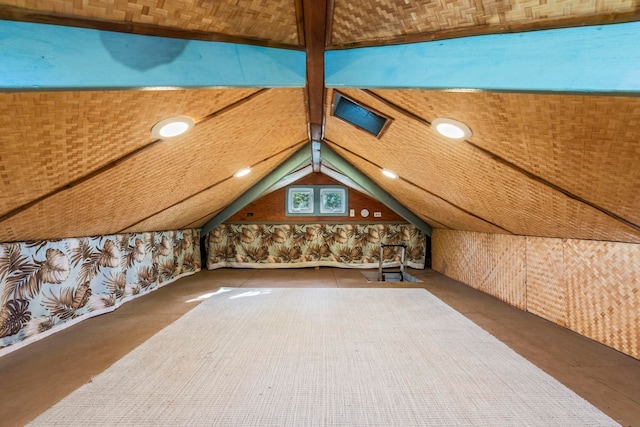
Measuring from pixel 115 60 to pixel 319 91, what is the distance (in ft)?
3.77

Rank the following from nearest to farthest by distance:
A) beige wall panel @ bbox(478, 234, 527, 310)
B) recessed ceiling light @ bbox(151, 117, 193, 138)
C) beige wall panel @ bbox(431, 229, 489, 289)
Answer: recessed ceiling light @ bbox(151, 117, 193, 138) → beige wall panel @ bbox(478, 234, 527, 310) → beige wall panel @ bbox(431, 229, 489, 289)

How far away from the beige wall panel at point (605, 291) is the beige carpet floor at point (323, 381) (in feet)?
2.42

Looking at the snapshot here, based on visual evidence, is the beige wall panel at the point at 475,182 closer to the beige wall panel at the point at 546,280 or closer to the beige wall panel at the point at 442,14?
the beige wall panel at the point at 546,280

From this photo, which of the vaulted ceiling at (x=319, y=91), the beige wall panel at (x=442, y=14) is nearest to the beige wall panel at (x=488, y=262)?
the vaulted ceiling at (x=319, y=91)

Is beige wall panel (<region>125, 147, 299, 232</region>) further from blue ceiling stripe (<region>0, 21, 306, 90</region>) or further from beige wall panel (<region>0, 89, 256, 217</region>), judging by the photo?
blue ceiling stripe (<region>0, 21, 306, 90</region>)

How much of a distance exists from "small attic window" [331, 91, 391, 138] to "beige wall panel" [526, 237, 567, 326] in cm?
178

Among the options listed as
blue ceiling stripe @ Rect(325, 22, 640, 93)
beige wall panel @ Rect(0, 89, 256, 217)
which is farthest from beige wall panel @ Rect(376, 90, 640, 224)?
beige wall panel @ Rect(0, 89, 256, 217)

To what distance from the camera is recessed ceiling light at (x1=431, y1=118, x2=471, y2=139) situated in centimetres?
166

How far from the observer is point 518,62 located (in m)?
1.04

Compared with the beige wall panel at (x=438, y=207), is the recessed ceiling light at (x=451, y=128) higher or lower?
higher

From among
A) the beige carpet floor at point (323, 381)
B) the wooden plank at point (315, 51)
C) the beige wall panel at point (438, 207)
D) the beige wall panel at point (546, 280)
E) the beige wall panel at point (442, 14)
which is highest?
the wooden plank at point (315, 51)

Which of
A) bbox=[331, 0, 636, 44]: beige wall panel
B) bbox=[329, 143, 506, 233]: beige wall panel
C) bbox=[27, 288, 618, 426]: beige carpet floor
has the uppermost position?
bbox=[331, 0, 636, 44]: beige wall panel

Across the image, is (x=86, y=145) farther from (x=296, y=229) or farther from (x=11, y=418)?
(x=296, y=229)

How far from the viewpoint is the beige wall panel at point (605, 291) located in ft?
6.19
